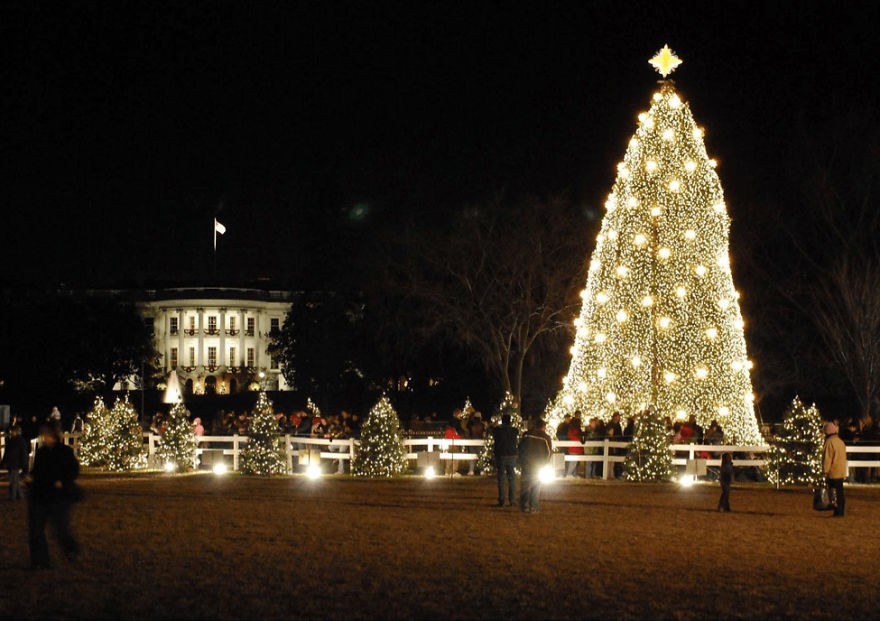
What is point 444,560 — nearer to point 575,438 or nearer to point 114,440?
point 575,438

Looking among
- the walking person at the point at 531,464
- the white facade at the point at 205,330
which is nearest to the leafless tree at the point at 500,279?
the walking person at the point at 531,464

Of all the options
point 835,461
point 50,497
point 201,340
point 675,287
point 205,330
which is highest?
point 205,330

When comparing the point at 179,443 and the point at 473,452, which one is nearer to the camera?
the point at 473,452

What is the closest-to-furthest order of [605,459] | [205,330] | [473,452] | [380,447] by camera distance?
[605,459] < [380,447] < [473,452] < [205,330]

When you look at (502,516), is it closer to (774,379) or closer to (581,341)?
(581,341)

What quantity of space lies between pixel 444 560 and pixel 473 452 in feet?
59.8

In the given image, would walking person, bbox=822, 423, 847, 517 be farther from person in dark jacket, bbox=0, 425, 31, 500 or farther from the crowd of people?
the crowd of people

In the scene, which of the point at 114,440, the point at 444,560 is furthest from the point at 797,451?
the point at 114,440

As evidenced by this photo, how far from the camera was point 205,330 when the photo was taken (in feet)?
468

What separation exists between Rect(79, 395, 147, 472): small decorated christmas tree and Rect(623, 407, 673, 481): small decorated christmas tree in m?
12.9

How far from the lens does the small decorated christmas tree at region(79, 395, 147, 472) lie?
34.4 metres

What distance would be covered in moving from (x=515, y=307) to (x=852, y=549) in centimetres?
3730

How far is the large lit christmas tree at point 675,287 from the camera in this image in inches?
1248

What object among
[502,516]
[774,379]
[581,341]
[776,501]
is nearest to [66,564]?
[502,516]
